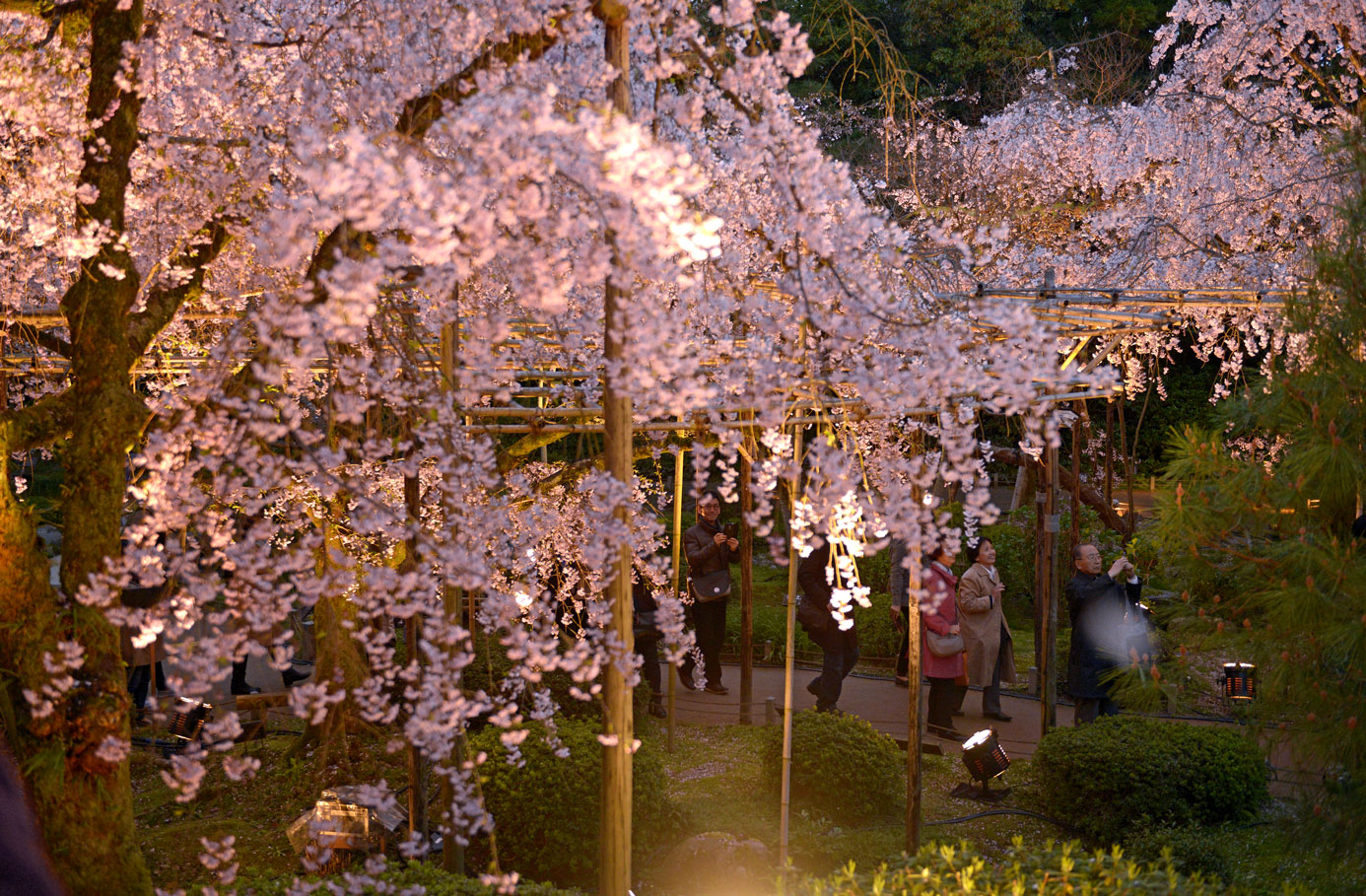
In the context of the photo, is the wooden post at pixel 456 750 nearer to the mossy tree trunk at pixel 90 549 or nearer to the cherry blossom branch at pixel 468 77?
the cherry blossom branch at pixel 468 77

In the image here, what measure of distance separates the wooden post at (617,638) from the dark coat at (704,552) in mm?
5185

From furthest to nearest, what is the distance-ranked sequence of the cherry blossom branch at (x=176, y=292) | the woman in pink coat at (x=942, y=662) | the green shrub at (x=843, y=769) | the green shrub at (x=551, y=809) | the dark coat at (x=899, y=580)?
the dark coat at (x=899, y=580), the woman in pink coat at (x=942, y=662), the green shrub at (x=843, y=769), the green shrub at (x=551, y=809), the cherry blossom branch at (x=176, y=292)

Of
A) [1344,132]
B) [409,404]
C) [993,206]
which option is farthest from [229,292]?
[993,206]

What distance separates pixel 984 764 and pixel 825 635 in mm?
1751

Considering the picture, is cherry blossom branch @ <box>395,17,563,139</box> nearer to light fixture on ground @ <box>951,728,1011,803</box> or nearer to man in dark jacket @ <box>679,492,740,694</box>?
light fixture on ground @ <box>951,728,1011,803</box>

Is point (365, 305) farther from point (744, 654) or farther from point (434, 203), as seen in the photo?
point (744, 654)

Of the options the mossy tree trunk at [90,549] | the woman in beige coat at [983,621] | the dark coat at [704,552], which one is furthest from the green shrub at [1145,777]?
the mossy tree trunk at [90,549]

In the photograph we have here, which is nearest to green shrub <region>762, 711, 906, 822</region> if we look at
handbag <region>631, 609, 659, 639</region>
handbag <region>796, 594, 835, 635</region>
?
handbag <region>796, 594, 835, 635</region>

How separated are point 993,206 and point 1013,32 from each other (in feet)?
16.4

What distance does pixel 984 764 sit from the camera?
6320 mm

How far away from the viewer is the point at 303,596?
9.65 ft

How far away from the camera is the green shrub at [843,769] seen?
5.95 meters

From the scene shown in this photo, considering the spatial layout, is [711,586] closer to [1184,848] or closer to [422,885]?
[1184,848]

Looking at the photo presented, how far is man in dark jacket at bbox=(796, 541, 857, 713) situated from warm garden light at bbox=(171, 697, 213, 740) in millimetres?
4296
